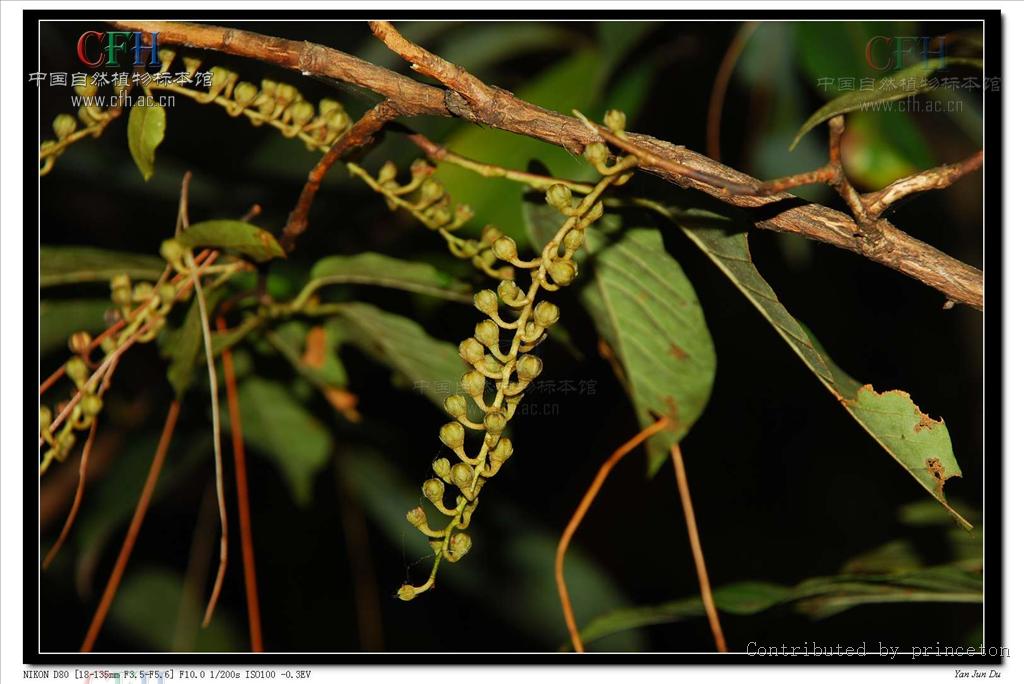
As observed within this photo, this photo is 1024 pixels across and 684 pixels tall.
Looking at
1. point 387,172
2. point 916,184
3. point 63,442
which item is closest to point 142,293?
point 63,442

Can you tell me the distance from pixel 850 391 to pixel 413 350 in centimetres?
39

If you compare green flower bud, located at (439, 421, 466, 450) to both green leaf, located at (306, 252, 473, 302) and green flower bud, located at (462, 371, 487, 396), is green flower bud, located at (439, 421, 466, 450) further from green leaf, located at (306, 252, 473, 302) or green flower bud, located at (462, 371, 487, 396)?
green leaf, located at (306, 252, 473, 302)

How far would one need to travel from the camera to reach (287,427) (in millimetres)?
1048

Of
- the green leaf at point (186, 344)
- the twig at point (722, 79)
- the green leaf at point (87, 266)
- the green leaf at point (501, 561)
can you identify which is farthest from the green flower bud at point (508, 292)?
the green leaf at point (501, 561)

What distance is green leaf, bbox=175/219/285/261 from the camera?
675 millimetres

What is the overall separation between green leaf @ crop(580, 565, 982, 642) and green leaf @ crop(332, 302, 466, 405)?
10.6 inches

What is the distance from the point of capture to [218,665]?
85 centimetres

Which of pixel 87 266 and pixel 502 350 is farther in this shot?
pixel 87 266

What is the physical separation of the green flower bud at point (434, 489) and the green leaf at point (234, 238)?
0.79ft

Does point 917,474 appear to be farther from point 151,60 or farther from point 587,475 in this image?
point 587,475

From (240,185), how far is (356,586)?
59 cm

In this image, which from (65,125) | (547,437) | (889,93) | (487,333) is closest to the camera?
(487,333)

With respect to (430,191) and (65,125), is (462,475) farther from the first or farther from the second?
(65,125)

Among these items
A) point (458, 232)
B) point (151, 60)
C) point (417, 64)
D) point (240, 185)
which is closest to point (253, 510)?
point (240, 185)
